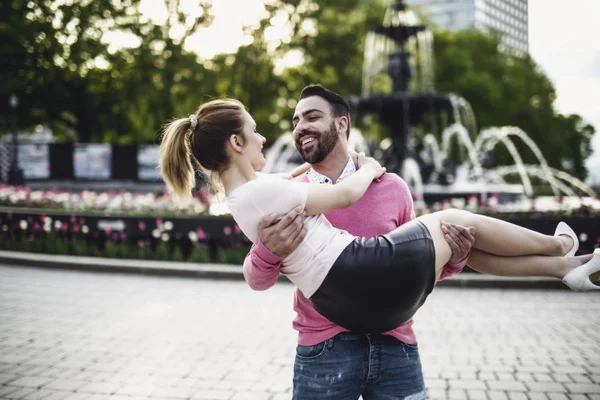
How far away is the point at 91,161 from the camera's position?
28.1 m

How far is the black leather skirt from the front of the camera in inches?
90.6

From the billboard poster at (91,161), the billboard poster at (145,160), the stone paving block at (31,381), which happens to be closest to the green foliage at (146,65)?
the billboard poster at (145,160)

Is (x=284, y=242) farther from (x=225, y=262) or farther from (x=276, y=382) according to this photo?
(x=225, y=262)

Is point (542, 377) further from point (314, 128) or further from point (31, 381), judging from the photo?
point (31, 381)

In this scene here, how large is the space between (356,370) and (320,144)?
3.30 feet

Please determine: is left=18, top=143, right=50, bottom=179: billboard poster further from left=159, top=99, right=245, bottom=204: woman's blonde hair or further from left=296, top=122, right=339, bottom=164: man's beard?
left=296, top=122, right=339, bottom=164: man's beard

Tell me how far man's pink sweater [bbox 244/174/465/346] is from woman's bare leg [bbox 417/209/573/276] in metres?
0.15

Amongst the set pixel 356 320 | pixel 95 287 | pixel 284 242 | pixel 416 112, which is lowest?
pixel 95 287

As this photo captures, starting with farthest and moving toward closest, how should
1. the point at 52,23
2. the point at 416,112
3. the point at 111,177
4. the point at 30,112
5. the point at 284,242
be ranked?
the point at 30,112 → the point at 52,23 → the point at 111,177 → the point at 416,112 → the point at 284,242

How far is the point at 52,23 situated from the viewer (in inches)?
1189

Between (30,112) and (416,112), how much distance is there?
24670 millimetres

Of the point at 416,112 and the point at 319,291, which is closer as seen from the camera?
the point at 319,291

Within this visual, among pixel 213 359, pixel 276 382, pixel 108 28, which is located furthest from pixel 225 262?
pixel 108 28

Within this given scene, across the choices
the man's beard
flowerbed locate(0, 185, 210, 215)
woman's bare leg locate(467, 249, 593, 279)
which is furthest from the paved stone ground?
flowerbed locate(0, 185, 210, 215)
